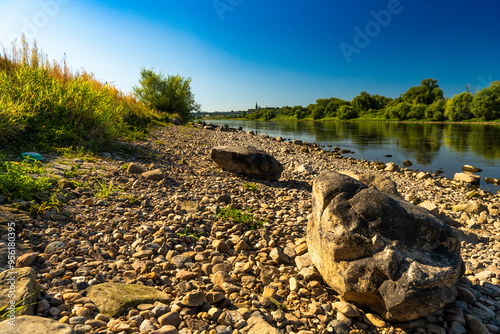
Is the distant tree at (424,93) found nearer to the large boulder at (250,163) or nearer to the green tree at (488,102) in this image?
the green tree at (488,102)

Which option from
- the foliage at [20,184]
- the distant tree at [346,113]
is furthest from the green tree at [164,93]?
the distant tree at [346,113]

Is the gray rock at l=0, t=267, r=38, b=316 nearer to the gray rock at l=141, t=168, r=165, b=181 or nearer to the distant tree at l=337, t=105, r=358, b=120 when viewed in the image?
the gray rock at l=141, t=168, r=165, b=181

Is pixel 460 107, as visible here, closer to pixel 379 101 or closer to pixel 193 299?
pixel 379 101

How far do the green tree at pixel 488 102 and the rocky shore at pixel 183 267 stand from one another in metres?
76.6

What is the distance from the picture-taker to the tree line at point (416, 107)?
61.7 m

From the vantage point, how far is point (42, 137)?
7152mm

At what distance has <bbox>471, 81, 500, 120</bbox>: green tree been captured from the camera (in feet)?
197

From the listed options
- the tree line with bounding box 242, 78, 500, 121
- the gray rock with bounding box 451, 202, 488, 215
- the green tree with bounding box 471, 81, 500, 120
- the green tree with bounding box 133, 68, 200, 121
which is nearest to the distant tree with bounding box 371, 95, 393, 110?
the tree line with bounding box 242, 78, 500, 121

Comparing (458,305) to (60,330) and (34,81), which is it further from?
(34,81)

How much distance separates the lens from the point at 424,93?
104m

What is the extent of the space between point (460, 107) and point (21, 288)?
293ft

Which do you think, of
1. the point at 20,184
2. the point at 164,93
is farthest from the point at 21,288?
the point at 164,93

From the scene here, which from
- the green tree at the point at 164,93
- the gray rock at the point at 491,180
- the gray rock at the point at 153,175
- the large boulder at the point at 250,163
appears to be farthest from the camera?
the green tree at the point at 164,93

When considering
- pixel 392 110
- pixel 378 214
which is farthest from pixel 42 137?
pixel 392 110
